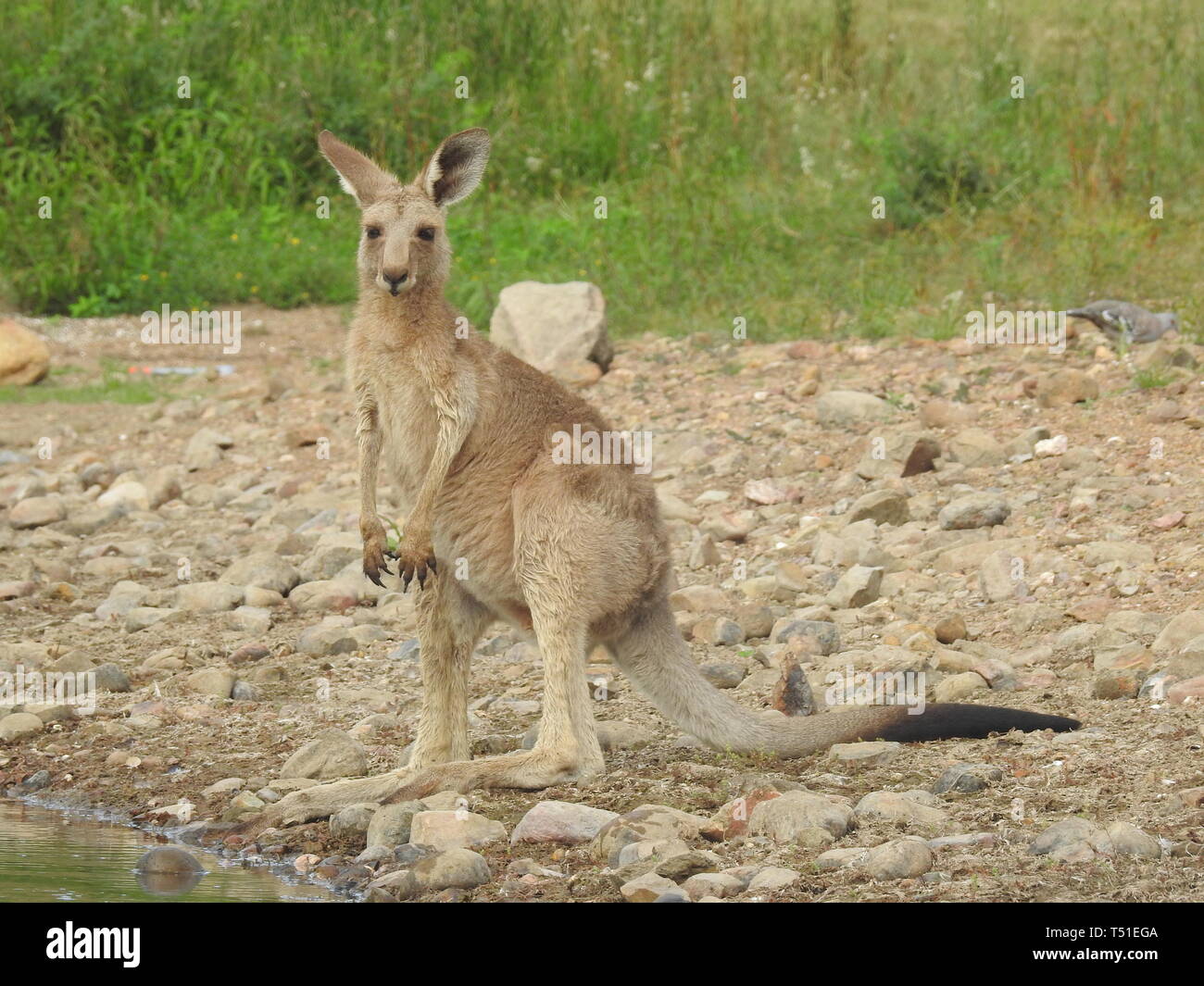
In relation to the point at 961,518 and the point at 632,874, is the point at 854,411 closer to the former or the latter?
the point at 961,518

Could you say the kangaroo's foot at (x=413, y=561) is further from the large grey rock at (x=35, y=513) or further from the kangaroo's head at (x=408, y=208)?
the large grey rock at (x=35, y=513)

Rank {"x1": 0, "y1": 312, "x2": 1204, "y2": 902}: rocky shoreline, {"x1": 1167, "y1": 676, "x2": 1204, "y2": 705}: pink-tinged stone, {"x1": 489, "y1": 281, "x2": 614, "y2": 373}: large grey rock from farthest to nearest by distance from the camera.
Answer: {"x1": 489, "y1": 281, "x2": 614, "y2": 373}: large grey rock < {"x1": 1167, "y1": 676, "x2": 1204, "y2": 705}: pink-tinged stone < {"x1": 0, "y1": 312, "x2": 1204, "y2": 902}: rocky shoreline

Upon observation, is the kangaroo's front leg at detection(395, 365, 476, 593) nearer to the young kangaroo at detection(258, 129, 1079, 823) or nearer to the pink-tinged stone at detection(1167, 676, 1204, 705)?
the young kangaroo at detection(258, 129, 1079, 823)

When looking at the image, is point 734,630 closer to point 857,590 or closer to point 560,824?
point 857,590

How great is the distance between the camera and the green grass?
876 centimetres

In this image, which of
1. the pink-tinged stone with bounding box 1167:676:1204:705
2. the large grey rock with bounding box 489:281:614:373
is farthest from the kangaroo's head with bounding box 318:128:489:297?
the large grey rock with bounding box 489:281:614:373

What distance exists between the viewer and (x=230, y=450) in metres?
7.96

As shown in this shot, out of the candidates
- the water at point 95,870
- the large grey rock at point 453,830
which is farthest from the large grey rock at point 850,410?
the water at point 95,870

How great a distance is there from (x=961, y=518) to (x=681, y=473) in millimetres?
1390

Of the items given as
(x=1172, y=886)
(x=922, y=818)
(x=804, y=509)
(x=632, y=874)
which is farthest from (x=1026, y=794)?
(x=804, y=509)

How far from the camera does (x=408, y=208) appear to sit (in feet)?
14.2

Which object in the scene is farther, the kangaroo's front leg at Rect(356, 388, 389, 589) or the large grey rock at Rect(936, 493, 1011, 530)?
the large grey rock at Rect(936, 493, 1011, 530)

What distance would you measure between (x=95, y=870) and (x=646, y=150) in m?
7.97

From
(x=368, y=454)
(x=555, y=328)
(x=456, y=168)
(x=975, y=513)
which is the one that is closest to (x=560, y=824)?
(x=368, y=454)
